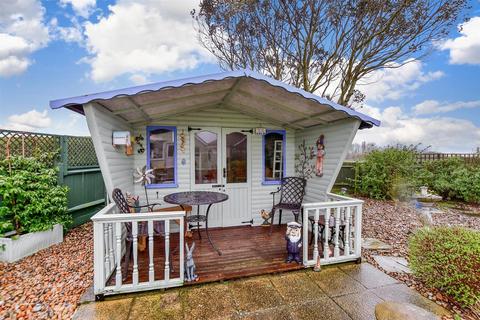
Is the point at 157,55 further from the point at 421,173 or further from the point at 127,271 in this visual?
the point at 421,173

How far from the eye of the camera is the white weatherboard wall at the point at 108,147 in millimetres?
2646

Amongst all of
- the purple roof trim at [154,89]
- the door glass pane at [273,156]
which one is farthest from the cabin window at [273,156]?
the purple roof trim at [154,89]

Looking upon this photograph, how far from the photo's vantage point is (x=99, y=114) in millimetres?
2773

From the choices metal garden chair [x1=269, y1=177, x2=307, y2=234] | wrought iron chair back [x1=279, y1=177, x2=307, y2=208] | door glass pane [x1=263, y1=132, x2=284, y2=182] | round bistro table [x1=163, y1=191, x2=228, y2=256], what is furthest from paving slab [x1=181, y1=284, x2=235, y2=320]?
door glass pane [x1=263, y1=132, x2=284, y2=182]

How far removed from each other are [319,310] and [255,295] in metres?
0.67

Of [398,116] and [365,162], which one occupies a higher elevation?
[398,116]

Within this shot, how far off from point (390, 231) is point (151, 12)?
789 centimetres

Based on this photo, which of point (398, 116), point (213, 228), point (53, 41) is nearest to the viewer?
point (213, 228)

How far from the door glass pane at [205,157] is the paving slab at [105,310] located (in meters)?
2.59

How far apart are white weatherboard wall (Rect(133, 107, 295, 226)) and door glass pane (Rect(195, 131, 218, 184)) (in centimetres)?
17

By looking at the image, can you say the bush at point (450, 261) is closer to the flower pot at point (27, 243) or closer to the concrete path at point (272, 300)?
the concrete path at point (272, 300)

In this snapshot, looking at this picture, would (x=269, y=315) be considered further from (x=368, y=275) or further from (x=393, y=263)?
(x=393, y=263)

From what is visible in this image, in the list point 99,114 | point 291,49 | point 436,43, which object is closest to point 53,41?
point 99,114

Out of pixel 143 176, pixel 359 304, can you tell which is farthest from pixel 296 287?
pixel 143 176
